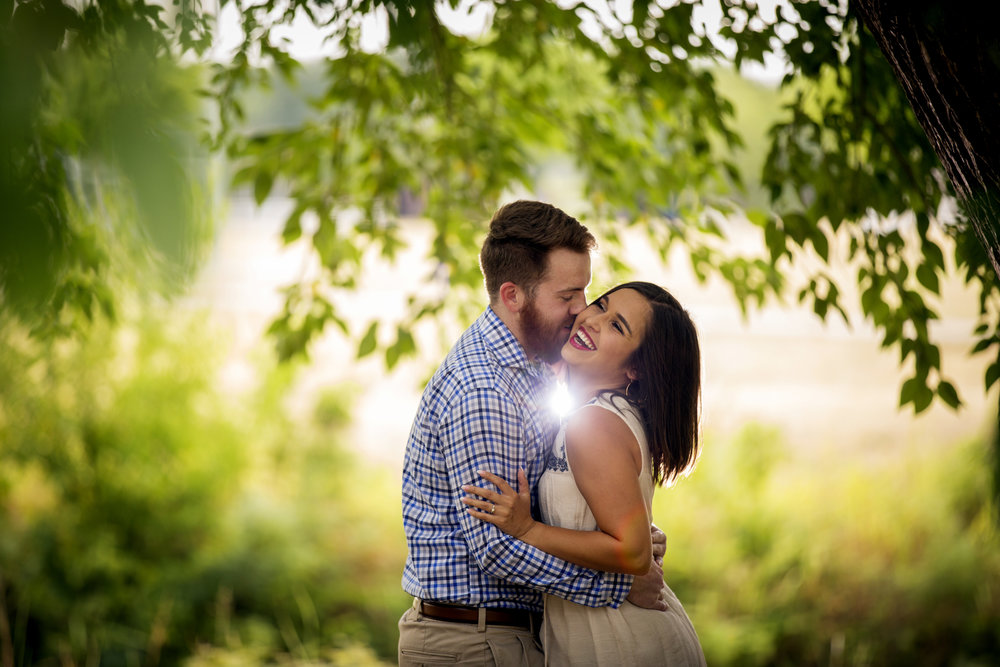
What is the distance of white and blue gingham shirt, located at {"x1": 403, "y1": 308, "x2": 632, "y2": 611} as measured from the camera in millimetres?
1879

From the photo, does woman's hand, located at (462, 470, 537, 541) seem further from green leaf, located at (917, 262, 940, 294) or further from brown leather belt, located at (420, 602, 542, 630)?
green leaf, located at (917, 262, 940, 294)

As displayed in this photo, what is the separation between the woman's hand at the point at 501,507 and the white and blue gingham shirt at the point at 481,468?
0.08 feet

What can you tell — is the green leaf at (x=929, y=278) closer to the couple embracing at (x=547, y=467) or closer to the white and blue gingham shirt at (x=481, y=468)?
the couple embracing at (x=547, y=467)

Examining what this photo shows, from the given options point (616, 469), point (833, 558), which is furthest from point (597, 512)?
point (833, 558)

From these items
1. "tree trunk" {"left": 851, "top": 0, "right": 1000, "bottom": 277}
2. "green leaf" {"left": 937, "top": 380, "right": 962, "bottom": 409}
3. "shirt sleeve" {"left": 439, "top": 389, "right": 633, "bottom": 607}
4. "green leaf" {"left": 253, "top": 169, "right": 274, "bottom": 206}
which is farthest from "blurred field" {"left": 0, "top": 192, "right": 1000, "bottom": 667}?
"tree trunk" {"left": 851, "top": 0, "right": 1000, "bottom": 277}

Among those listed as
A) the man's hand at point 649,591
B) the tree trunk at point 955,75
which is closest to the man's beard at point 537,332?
the man's hand at point 649,591

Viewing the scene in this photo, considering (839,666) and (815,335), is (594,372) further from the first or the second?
(815,335)

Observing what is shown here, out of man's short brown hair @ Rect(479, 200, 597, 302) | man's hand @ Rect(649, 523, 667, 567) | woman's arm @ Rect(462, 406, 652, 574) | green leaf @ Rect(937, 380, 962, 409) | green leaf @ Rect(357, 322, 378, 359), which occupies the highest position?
man's short brown hair @ Rect(479, 200, 597, 302)

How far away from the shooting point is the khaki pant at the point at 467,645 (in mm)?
2006

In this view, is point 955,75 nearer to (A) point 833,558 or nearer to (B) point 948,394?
(B) point 948,394

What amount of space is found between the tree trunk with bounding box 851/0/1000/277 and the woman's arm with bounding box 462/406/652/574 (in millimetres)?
942

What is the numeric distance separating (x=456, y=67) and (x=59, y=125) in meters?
1.84

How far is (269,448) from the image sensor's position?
21.9 feet

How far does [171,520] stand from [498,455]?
4.84 meters
